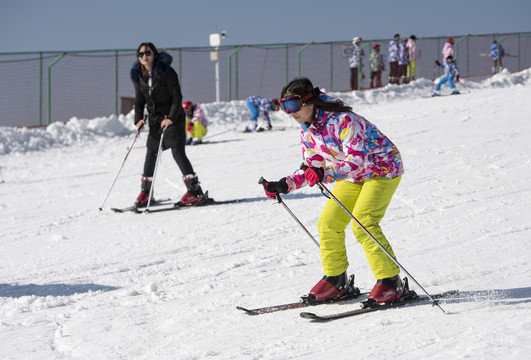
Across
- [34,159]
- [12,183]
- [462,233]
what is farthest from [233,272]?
[34,159]

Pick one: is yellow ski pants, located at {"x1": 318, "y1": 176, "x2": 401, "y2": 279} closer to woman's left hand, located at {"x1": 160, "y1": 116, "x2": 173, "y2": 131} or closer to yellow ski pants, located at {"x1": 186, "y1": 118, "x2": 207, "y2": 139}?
woman's left hand, located at {"x1": 160, "y1": 116, "x2": 173, "y2": 131}

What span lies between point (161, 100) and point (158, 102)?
45 mm

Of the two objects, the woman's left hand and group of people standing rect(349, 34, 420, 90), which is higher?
group of people standing rect(349, 34, 420, 90)

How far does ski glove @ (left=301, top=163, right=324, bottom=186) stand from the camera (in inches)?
138

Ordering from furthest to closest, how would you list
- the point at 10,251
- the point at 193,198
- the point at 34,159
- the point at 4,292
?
the point at 34,159 < the point at 193,198 < the point at 10,251 < the point at 4,292

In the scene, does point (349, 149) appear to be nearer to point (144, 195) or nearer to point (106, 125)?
point (144, 195)

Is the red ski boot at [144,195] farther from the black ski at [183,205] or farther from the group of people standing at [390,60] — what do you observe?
the group of people standing at [390,60]

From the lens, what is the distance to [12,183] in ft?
33.6

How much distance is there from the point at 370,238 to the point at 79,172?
8.36 meters

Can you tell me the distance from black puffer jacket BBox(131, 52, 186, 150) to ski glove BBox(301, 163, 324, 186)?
3774 mm

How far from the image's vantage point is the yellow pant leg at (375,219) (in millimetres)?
3650

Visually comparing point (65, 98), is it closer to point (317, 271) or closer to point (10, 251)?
point (10, 251)

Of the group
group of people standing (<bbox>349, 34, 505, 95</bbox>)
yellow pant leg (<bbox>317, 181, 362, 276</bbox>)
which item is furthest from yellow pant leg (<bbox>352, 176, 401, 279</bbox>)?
group of people standing (<bbox>349, 34, 505, 95</bbox>)

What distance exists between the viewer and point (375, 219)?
3.67 m
